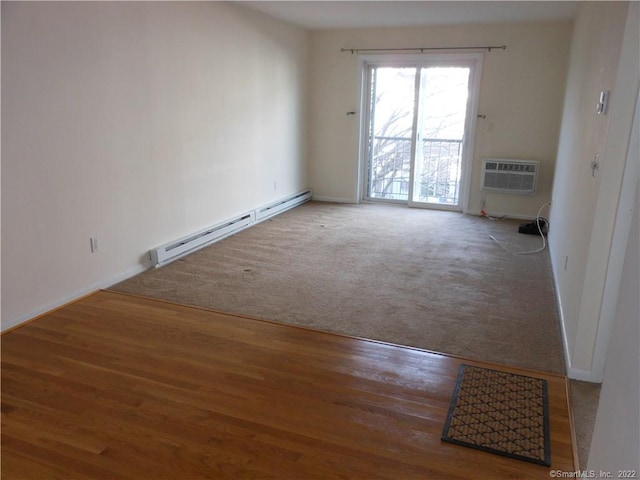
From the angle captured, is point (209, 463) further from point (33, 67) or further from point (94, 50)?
point (94, 50)

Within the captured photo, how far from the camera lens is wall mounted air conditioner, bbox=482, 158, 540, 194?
597 cm

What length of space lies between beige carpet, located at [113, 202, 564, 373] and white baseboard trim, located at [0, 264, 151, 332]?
3.1 inches

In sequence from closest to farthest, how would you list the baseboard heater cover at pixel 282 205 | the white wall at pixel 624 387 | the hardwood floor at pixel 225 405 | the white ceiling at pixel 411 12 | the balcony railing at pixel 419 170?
the white wall at pixel 624 387, the hardwood floor at pixel 225 405, the white ceiling at pixel 411 12, the baseboard heater cover at pixel 282 205, the balcony railing at pixel 419 170

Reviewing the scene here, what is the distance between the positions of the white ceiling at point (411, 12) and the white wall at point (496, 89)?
233 millimetres

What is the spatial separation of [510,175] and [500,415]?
14.8 ft

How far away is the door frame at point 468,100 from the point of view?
612cm

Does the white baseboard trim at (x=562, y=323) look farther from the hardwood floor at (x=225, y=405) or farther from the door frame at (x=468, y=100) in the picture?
the door frame at (x=468, y=100)

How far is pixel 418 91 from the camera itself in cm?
643

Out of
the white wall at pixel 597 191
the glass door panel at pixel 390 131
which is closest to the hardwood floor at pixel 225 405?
the white wall at pixel 597 191

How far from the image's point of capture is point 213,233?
4.88 metres

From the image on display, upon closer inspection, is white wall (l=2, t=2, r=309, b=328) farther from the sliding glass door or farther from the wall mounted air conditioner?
the wall mounted air conditioner

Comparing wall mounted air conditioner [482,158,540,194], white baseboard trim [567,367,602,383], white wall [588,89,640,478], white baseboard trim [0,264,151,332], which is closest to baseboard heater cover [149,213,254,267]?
white baseboard trim [0,264,151,332]

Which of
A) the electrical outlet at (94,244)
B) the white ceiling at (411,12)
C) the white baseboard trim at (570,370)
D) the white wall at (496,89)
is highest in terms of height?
the white ceiling at (411,12)

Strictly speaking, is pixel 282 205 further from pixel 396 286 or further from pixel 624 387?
pixel 624 387
